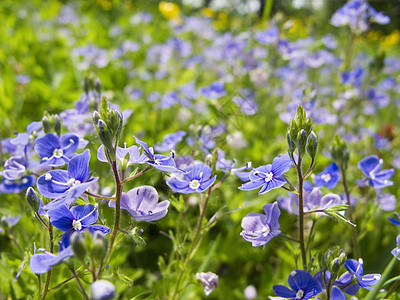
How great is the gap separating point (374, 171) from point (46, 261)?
45.3 inches

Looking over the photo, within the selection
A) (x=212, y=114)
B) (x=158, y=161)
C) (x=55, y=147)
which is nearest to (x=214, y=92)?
(x=212, y=114)

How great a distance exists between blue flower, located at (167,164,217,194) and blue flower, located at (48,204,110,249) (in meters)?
0.25

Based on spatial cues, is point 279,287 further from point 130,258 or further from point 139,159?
point 130,258

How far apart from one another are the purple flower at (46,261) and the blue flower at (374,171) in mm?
1052

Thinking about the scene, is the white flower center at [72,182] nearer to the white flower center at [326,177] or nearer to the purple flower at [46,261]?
the purple flower at [46,261]

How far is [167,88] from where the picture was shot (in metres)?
3.71

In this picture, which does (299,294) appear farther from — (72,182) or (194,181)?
(72,182)

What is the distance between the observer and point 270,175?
1.04 metres

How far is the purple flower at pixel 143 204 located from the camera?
100cm

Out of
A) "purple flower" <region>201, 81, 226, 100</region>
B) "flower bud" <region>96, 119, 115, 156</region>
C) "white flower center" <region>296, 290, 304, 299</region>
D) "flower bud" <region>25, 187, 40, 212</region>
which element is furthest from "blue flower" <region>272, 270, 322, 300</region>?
"purple flower" <region>201, 81, 226, 100</region>

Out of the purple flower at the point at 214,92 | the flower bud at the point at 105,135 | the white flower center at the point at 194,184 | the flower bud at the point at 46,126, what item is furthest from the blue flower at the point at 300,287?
the purple flower at the point at 214,92

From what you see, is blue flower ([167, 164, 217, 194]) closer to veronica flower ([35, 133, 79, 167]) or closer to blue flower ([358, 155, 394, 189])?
veronica flower ([35, 133, 79, 167])

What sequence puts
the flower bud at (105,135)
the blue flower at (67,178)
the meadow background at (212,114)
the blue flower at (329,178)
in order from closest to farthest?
the flower bud at (105,135), the blue flower at (67,178), the blue flower at (329,178), the meadow background at (212,114)

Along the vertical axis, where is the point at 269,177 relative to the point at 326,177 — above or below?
above
